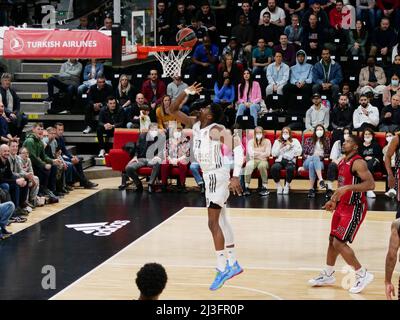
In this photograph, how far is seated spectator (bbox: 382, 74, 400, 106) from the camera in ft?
64.5

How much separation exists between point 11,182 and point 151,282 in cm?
956

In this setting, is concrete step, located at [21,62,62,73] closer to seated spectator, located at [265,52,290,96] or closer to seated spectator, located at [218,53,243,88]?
seated spectator, located at [218,53,243,88]

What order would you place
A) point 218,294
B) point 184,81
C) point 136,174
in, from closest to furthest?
point 218,294 → point 136,174 → point 184,81

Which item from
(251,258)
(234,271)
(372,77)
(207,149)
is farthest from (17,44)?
Answer: (234,271)

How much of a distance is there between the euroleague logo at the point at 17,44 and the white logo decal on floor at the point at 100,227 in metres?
5.48

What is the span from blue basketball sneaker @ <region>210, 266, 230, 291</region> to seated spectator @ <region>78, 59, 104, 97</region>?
38.3ft

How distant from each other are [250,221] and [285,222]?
60 cm

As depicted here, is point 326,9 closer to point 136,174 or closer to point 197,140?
point 136,174

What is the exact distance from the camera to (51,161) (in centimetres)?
1681

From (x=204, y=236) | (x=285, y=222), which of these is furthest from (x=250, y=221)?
(x=204, y=236)

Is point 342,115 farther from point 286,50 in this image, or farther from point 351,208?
point 351,208

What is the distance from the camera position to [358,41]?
2172 cm

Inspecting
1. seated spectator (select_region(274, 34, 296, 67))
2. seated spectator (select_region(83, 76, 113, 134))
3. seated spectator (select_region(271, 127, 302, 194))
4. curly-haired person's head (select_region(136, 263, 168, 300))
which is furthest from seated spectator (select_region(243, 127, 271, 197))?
curly-haired person's head (select_region(136, 263, 168, 300))

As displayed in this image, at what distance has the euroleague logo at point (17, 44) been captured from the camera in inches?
730
